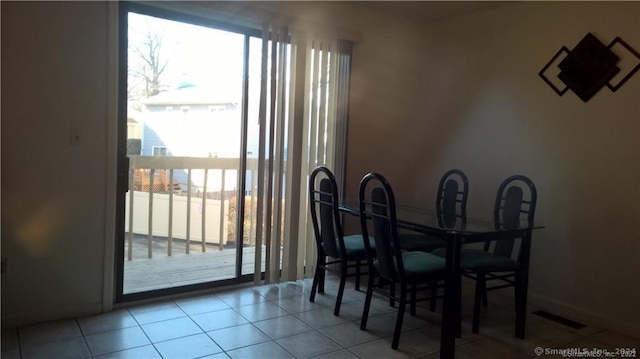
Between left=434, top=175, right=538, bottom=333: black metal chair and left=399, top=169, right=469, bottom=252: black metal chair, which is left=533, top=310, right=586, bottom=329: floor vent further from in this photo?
left=399, top=169, right=469, bottom=252: black metal chair

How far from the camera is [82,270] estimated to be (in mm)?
2717

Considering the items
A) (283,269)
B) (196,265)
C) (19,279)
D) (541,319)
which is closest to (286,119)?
(283,269)

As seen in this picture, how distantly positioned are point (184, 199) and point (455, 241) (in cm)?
231

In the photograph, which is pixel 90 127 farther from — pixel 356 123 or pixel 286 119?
pixel 356 123

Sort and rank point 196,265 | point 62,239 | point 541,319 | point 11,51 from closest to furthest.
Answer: point 11,51
point 62,239
point 541,319
point 196,265

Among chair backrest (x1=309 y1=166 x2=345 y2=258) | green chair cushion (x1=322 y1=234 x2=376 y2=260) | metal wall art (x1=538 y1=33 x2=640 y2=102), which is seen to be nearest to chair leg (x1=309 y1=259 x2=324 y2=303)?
chair backrest (x1=309 y1=166 x2=345 y2=258)

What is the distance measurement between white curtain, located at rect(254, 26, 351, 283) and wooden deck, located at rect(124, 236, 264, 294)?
322 millimetres

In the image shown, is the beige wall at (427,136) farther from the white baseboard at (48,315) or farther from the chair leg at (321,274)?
the chair leg at (321,274)

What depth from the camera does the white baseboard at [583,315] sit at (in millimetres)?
2787

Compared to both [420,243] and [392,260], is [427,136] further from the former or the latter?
[392,260]

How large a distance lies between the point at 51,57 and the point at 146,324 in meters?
1.61

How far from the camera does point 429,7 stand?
3.69 metres

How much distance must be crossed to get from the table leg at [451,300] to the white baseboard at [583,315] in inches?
47.3

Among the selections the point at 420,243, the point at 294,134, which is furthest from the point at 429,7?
the point at 420,243
